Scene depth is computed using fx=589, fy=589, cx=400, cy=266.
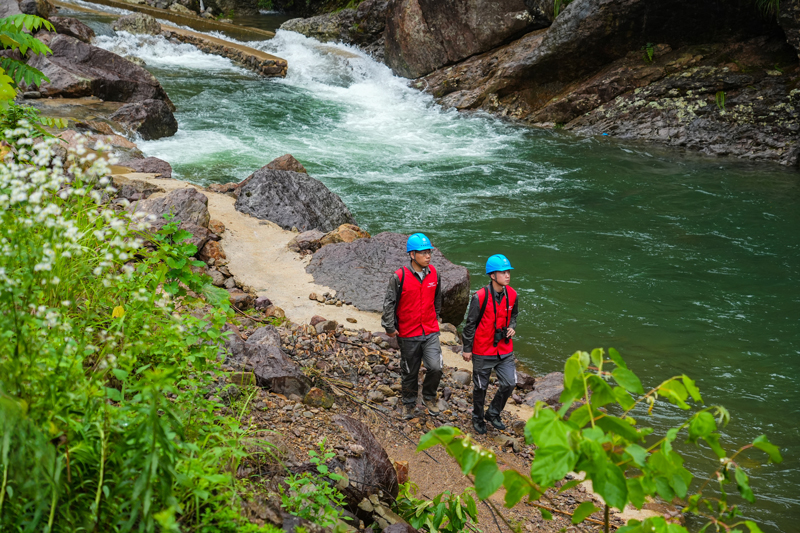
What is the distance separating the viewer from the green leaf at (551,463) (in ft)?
4.96

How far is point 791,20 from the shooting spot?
1441cm

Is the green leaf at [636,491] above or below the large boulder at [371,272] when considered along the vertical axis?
above

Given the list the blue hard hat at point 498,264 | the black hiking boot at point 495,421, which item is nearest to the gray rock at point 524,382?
the black hiking boot at point 495,421

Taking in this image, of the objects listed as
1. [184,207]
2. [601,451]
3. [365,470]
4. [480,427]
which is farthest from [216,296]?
[184,207]

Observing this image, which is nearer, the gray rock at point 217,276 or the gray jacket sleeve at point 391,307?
the gray jacket sleeve at point 391,307

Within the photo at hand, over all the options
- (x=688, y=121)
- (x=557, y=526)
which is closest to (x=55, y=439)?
(x=557, y=526)

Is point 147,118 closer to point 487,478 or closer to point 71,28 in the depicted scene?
point 71,28

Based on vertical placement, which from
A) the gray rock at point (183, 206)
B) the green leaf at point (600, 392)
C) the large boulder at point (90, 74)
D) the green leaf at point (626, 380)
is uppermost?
the large boulder at point (90, 74)

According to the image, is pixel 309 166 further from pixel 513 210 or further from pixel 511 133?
pixel 511 133

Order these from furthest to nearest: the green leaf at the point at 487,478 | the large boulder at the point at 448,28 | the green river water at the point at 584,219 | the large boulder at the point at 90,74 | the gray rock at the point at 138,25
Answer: the gray rock at the point at 138,25
the large boulder at the point at 448,28
the large boulder at the point at 90,74
the green river water at the point at 584,219
the green leaf at the point at 487,478

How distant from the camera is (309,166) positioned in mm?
13227

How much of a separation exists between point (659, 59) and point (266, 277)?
47.1ft

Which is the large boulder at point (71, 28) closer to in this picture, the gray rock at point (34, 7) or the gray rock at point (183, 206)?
the gray rock at point (34, 7)

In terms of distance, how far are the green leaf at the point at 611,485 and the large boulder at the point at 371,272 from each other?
5.67 m
